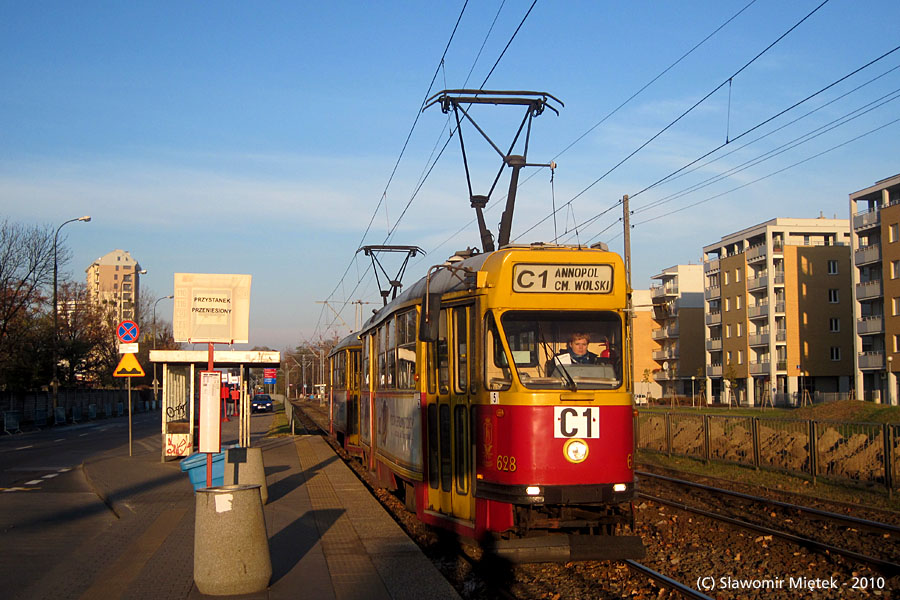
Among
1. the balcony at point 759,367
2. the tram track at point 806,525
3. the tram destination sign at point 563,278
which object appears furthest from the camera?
the balcony at point 759,367

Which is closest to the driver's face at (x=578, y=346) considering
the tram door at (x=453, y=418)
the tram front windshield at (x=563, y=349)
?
the tram front windshield at (x=563, y=349)

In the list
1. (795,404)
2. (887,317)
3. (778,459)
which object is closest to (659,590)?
(778,459)

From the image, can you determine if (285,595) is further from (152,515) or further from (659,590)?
(152,515)

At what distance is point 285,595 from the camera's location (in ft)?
23.9

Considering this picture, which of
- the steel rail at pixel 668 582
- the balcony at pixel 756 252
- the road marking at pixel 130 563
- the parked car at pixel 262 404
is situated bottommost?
the parked car at pixel 262 404

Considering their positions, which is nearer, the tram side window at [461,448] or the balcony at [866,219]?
the tram side window at [461,448]

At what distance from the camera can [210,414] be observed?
30.0ft

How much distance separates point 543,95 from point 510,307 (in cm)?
905

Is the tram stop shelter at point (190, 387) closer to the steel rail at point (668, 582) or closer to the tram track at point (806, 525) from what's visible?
the tram track at point (806, 525)

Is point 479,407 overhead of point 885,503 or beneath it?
overhead

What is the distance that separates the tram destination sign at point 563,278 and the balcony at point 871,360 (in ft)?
181

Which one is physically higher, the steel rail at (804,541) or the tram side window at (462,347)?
the tram side window at (462,347)

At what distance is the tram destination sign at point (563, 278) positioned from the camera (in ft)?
29.8

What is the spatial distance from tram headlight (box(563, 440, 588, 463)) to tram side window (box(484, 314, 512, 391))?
848 mm
